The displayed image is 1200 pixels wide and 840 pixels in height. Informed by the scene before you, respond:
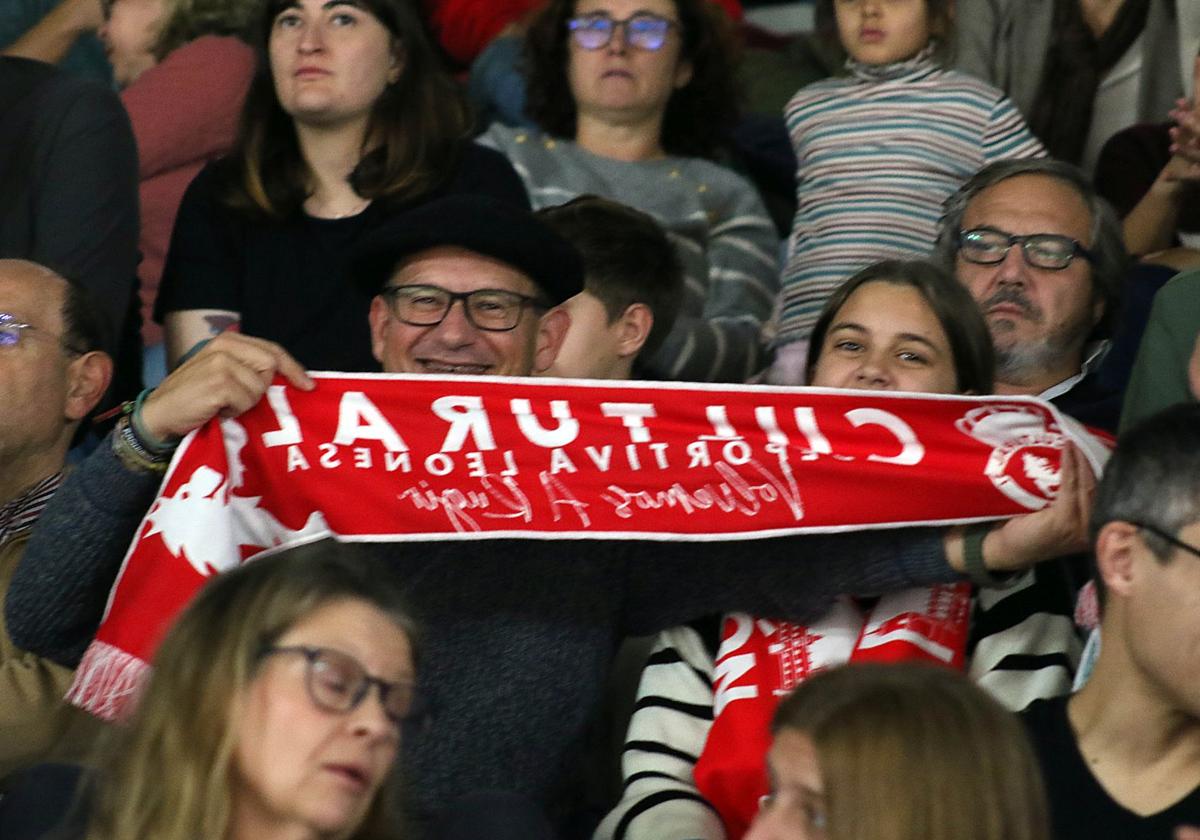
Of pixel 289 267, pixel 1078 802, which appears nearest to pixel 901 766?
pixel 1078 802

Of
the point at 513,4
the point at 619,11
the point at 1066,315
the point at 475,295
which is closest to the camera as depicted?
the point at 475,295

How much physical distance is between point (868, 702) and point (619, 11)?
9.81 feet

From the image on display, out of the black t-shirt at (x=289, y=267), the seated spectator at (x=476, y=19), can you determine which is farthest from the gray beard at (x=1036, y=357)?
the seated spectator at (x=476, y=19)

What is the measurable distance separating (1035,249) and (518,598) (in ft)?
4.48

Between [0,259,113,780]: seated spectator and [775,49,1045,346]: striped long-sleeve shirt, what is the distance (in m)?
1.68

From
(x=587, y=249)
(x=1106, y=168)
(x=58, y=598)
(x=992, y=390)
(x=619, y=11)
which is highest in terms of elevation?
(x=619, y=11)

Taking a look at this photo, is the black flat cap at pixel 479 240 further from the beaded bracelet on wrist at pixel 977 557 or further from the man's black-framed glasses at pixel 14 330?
the beaded bracelet on wrist at pixel 977 557

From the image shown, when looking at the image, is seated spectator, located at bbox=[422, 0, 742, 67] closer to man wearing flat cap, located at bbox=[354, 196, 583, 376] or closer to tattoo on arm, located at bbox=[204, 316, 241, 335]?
tattoo on arm, located at bbox=[204, 316, 241, 335]

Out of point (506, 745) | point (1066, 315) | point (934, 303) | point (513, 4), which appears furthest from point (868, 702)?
point (513, 4)

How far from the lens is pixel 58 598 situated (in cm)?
311

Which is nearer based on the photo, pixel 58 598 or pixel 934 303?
pixel 58 598

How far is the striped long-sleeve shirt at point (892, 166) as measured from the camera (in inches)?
184

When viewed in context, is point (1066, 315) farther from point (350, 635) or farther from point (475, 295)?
point (350, 635)

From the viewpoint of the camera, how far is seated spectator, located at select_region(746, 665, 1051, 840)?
7.02ft
